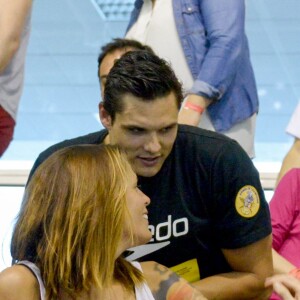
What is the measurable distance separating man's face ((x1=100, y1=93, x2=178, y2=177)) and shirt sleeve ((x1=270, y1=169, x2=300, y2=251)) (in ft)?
1.96

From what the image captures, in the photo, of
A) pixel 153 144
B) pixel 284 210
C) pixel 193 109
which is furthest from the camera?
pixel 193 109

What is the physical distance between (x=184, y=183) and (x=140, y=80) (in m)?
0.30

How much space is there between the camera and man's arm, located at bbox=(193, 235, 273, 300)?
273 cm

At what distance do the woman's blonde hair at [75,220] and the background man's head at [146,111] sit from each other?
363 millimetres

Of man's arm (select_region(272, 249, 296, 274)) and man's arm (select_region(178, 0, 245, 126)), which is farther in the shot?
man's arm (select_region(178, 0, 245, 126))

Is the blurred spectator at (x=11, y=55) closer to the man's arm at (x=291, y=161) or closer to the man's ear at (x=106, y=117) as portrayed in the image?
the man's ear at (x=106, y=117)

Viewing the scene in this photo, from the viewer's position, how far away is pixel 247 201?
8.86 ft

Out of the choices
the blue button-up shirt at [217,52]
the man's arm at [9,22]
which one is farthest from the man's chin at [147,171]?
the blue button-up shirt at [217,52]

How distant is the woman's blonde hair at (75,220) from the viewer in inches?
87.6

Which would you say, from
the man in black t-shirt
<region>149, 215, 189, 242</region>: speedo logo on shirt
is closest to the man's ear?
Answer: the man in black t-shirt

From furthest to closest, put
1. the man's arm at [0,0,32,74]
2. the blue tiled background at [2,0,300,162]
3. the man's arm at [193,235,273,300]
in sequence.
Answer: the blue tiled background at [2,0,300,162] < the man's arm at [0,0,32,74] < the man's arm at [193,235,273,300]

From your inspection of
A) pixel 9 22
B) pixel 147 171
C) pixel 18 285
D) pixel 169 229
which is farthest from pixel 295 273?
pixel 9 22

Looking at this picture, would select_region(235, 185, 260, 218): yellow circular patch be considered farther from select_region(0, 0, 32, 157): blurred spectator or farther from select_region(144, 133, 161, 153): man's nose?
select_region(0, 0, 32, 157): blurred spectator

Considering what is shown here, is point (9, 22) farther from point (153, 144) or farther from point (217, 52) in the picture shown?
point (217, 52)
